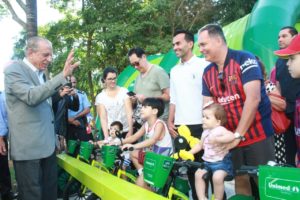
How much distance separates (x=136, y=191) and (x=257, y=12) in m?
5.51

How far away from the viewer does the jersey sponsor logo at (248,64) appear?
108 inches

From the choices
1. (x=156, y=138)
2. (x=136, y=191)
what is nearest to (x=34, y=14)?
(x=156, y=138)

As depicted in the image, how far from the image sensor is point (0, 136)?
482cm

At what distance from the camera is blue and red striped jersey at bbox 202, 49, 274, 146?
2754 mm

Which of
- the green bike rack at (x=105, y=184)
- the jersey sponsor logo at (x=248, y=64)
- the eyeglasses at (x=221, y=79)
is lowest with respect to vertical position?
the green bike rack at (x=105, y=184)

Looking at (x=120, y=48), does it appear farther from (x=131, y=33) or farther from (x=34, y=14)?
(x=34, y=14)

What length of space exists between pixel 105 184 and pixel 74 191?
1.54 m

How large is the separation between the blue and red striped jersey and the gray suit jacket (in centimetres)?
141

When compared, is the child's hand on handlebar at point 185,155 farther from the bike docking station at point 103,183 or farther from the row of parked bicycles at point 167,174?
the bike docking station at point 103,183

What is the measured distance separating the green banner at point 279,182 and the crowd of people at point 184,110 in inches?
29.1

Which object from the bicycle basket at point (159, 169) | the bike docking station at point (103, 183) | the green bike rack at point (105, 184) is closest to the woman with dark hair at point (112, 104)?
the bike docking station at point (103, 183)

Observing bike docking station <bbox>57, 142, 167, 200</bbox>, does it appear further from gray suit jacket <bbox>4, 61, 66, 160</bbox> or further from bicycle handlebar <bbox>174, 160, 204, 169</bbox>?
gray suit jacket <bbox>4, 61, 66, 160</bbox>


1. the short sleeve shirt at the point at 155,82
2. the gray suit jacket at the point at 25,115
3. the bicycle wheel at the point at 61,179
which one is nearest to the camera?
the gray suit jacket at the point at 25,115

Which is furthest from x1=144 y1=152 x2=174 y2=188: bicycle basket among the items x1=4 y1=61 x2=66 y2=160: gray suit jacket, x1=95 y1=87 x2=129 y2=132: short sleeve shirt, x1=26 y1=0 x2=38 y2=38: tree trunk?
x1=26 y1=0 x2=38 y2=38: tree trunk
